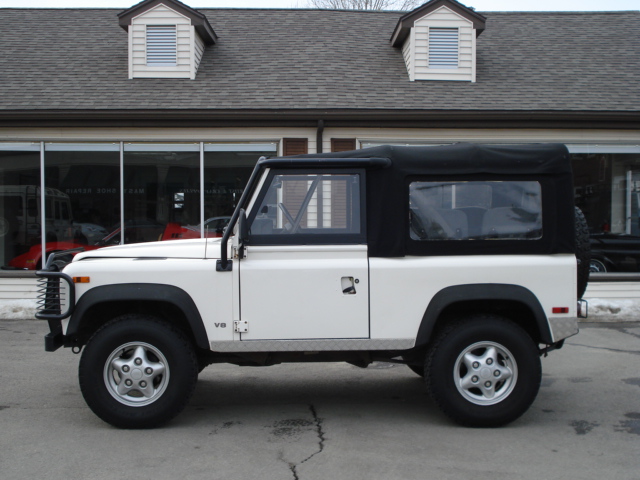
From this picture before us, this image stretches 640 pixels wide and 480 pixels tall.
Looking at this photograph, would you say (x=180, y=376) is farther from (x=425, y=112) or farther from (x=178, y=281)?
(x=425, y=112)

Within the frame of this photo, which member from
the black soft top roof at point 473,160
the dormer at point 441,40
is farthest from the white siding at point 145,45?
the black soft top roof at point 473,160

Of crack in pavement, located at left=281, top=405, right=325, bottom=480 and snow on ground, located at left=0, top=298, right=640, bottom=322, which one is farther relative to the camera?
snow on ground, located at left=0, top=298, right=640, bottom=322

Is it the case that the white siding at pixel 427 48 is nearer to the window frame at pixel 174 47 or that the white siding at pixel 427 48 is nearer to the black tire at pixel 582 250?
the window frame at pixel 174 47

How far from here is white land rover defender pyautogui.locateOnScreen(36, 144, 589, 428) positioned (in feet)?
16.0

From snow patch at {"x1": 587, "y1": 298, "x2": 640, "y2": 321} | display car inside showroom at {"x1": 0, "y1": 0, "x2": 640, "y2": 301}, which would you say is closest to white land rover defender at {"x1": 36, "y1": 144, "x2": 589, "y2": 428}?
display car inside showroom at {"x1": 0, "y1": 0, "x2": 640, "y2": 301}

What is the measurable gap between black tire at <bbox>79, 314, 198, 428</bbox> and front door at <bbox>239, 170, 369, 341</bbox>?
578 mm

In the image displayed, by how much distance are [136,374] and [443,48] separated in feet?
30.1

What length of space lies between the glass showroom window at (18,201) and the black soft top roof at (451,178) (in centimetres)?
728

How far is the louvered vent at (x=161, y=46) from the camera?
1160 cm

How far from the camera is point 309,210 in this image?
198 inches

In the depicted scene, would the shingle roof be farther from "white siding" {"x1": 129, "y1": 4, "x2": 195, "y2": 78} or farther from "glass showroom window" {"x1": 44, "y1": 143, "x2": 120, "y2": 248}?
"glass showroom window" {"x1": 44, "y1": 143, "x2": 120, "y2": 248}

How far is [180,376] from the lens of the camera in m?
4.87

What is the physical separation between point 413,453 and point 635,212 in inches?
332

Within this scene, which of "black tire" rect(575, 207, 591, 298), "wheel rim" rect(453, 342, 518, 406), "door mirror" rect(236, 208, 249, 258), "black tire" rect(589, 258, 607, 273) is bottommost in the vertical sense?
"wheel rim" rect(453, 342, 518, 406)
